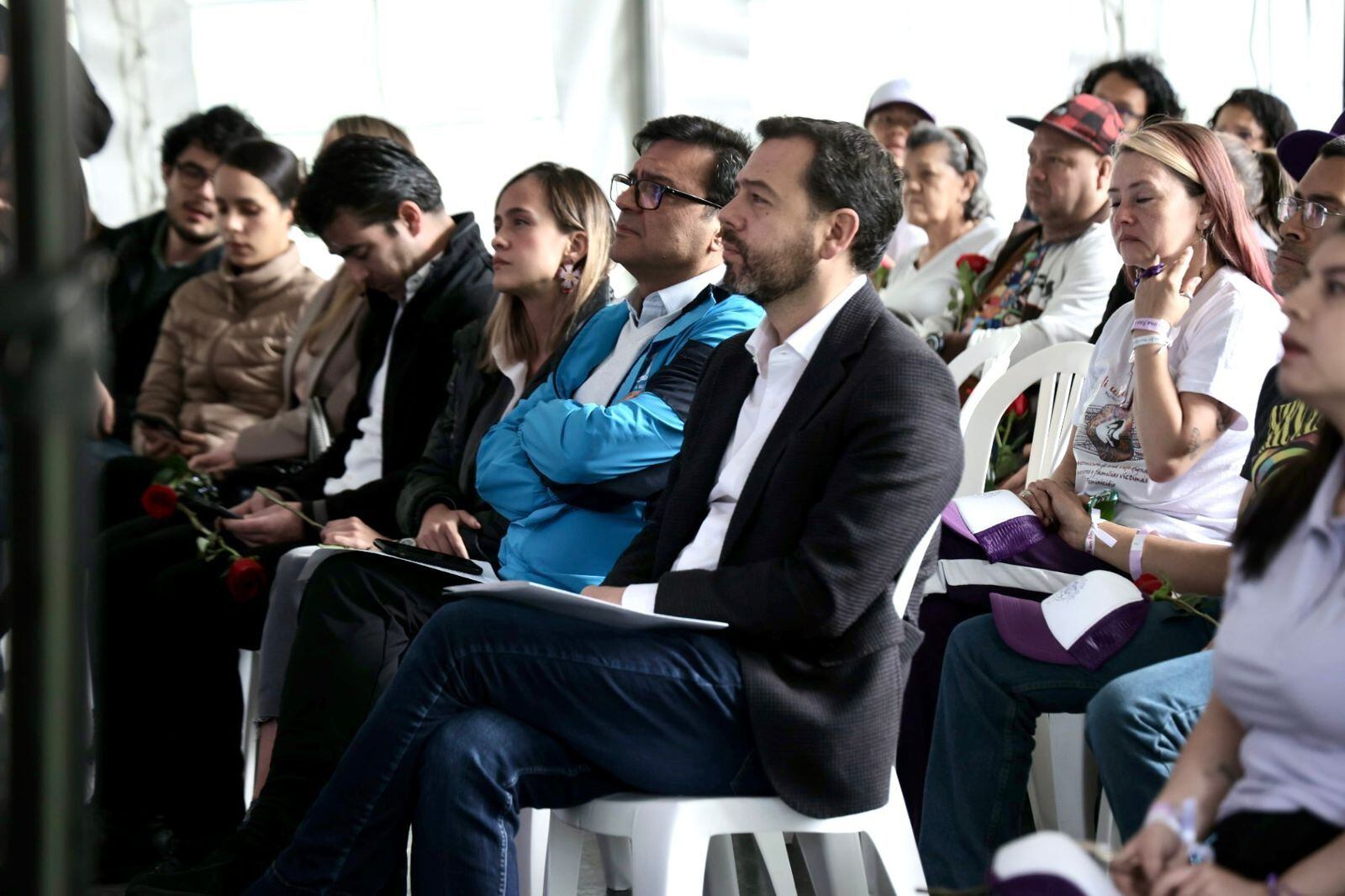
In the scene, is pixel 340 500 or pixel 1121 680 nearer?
pixel 1121 680

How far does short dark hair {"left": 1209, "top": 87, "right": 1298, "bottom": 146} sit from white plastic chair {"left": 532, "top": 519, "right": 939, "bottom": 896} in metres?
2.33

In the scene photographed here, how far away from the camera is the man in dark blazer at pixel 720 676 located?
5.52 feet

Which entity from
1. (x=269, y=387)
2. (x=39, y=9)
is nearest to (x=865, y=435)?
(x=39, y=9)

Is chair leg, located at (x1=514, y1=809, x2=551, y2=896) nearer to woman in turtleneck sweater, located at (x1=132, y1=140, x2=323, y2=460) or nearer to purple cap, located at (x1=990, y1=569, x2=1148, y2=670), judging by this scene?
purple cap, located at (x1=990, y1=569, x2=1148, y2=670)

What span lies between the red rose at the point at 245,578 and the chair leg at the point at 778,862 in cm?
123

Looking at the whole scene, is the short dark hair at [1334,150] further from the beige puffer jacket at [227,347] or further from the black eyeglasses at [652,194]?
the beige puffer jacket at [227,347]

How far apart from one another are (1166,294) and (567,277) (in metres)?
1.09

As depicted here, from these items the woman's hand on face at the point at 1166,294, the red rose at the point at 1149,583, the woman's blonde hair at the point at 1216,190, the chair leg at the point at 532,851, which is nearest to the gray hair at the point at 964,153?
the woman's blonde hair at the point at 1216,190

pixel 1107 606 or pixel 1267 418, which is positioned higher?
pixel 1267 418

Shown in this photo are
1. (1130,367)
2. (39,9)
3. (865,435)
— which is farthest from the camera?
(1130,367)

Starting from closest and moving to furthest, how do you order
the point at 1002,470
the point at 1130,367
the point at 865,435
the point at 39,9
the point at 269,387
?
1. the point at 39,9
2. the point at 865,435
3. the point at 1130,367
4. the point at 1002,470
5. the point at 269,387

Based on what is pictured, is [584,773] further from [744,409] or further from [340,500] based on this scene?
[340,500]

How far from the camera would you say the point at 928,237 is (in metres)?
4.15

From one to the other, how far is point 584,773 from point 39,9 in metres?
1.32
